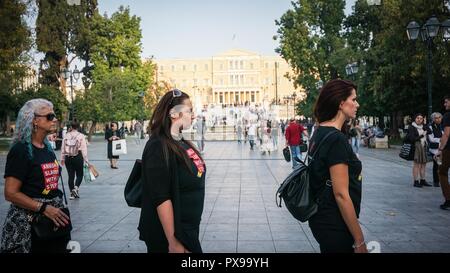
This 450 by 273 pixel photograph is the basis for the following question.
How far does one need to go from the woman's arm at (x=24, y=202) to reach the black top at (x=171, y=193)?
2.63 feet

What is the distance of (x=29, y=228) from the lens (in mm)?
3646

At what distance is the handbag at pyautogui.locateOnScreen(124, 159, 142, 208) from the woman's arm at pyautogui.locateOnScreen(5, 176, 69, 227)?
620 millimetres

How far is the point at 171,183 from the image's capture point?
3008 mm

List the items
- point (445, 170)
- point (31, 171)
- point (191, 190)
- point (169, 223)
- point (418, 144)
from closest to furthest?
point (169, 223)
point (191, 190)
point (31, 171)
point (445, 170)
point (418, 144)

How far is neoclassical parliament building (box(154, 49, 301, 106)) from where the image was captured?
438 feet

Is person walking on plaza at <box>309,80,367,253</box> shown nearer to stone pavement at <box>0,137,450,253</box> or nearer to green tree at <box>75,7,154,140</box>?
stone pavement at <box>0,137,450,253</box>

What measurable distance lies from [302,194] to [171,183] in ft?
2.64

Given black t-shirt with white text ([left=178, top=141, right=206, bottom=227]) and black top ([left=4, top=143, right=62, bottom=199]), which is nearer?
black t-shirt with white text ([left=178, top=141, right=206, bottom=227])

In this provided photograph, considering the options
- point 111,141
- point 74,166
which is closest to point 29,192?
point 74,166

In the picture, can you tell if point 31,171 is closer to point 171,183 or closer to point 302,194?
point 171,183

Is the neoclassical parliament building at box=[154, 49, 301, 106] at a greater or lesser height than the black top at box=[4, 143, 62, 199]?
greater

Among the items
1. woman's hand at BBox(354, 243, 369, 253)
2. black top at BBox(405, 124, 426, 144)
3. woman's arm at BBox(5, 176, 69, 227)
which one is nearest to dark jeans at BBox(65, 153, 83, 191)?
black top at BBox(405, 124, 426, 144)

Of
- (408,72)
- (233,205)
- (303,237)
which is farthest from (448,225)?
(408,72)
